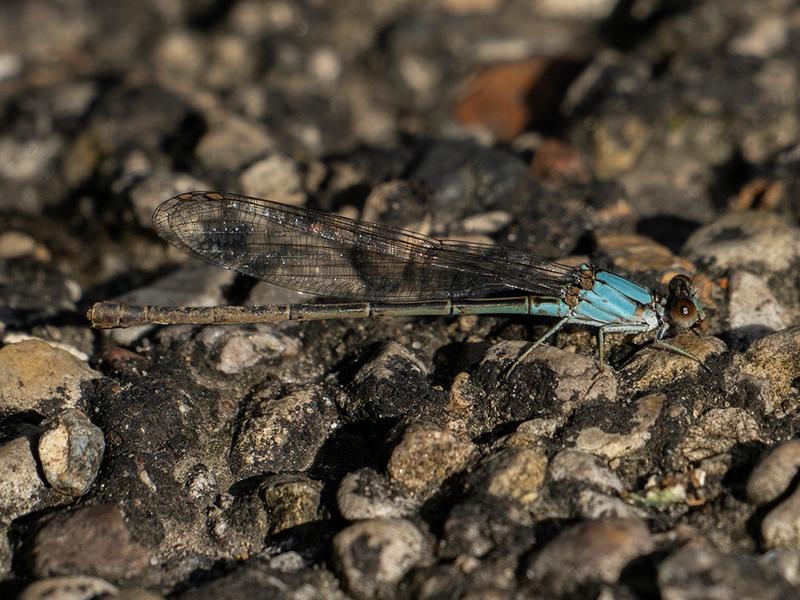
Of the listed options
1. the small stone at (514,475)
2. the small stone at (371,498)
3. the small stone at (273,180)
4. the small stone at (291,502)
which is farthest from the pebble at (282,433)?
the small stone at (273,180)

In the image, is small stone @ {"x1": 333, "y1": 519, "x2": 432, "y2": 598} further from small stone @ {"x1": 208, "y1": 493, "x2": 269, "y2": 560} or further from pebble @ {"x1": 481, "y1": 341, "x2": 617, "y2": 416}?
pebble @ {"x1": 481, "y1": 341, "x2": 617, "y2": 416}

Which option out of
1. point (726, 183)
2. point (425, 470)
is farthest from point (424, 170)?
point (425, 470)

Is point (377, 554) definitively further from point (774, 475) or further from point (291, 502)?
point (774, 475)

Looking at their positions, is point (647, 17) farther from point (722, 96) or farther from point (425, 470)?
point (425, 470)

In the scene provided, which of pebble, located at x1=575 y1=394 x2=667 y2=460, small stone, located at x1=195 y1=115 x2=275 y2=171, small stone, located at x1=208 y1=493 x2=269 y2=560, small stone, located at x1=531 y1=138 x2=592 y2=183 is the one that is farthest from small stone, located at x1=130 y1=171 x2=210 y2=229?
pebble, located at x1=575 y1=394 x2=667 y2=460

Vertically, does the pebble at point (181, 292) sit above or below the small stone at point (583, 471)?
above

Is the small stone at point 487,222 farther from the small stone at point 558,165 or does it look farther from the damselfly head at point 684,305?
the damselfly head at point 684,305

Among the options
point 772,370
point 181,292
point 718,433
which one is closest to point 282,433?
point 181,292
